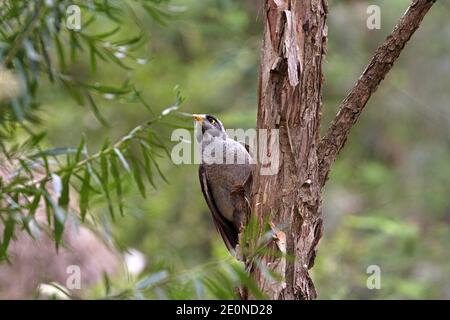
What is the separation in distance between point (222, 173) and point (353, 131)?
22.8ft

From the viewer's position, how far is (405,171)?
492 inches

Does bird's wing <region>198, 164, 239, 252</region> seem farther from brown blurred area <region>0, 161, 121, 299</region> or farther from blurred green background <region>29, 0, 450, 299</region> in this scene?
blurred green background <region>29, 0, 450, 299</region>

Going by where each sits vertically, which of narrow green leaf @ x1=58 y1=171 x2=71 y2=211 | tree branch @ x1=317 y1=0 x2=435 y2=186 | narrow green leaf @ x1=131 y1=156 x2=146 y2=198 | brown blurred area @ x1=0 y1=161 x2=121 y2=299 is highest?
tree branch @ x1=317 y1=0 x2=435 y2=186

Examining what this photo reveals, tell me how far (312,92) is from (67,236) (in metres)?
3.91

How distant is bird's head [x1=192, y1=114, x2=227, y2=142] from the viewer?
573 cm

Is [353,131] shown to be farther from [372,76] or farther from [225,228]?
[372,76]

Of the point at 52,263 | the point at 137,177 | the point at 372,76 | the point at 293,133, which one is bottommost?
the point at 52,263

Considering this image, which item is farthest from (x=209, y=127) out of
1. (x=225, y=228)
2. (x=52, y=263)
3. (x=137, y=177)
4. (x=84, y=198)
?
(x=52, y=263)

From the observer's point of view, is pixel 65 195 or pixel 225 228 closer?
pixel 65 195

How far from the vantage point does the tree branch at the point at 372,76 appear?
13.4ft

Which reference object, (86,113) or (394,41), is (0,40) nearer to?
(394,41)

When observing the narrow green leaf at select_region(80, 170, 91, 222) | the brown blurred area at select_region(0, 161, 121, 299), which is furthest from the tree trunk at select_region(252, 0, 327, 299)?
the brown blurred area at select_region(0, 161, 121, 299)

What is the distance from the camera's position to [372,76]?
411 cm

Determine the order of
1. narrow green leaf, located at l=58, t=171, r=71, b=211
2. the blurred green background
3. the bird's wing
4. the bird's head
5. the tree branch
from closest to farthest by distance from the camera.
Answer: narrow green leaf, located at l=58, t=171, r=71, b=211
the tree branch
the bird's wing
the bird's head
the blurred green background
